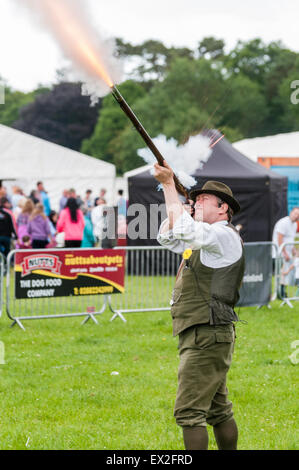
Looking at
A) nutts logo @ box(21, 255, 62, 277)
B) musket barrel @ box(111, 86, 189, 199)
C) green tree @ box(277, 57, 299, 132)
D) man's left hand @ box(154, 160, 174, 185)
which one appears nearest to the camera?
musket barrel @ box(111, 86, 189, 199)

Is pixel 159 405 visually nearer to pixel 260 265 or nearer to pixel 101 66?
pixel 101 66

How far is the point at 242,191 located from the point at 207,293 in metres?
11.4

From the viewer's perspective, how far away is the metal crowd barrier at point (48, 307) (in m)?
9.62

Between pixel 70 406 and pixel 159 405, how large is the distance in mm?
860

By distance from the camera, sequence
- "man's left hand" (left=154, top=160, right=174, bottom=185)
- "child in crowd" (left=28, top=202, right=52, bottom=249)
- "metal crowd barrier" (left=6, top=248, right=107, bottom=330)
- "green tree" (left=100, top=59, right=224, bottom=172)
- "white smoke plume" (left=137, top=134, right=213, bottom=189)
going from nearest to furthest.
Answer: "man's left hand" (left=154, top=160, right=174, bottom=185) → "white smoke plume" (left=137, top=134, right=213, bottom=189) → "metal crowd barrier" (left=6, top=248, right=107, bottom=330) → "child in crowd" (left=28, top=202, right=52, bottom=249) → "green tree" (left=100, top=59, right=224, bottom=172)

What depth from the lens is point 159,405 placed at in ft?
20.2

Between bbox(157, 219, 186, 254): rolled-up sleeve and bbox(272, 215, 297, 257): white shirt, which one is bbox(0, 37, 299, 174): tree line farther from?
bbox(157, 219, 186, 254): rolled-up sleeve

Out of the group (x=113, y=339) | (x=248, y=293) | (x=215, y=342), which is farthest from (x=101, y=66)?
(x=248, y=293)

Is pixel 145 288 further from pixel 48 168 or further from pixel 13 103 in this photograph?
pixel 13 103

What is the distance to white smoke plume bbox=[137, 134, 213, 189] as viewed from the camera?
4.27 meters

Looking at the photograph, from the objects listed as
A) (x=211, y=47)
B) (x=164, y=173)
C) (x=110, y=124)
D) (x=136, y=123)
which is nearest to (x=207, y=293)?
(x=164, y=173)

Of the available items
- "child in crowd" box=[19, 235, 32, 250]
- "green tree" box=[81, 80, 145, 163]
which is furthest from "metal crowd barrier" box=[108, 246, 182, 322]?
"green tree" box=[81, 80, 145, 163]

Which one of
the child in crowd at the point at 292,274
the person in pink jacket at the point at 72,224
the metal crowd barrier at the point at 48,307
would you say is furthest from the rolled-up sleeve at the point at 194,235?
the person in pink jacket at the point at 72,224

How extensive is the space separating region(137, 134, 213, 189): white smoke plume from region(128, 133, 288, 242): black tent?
10.5 metres
